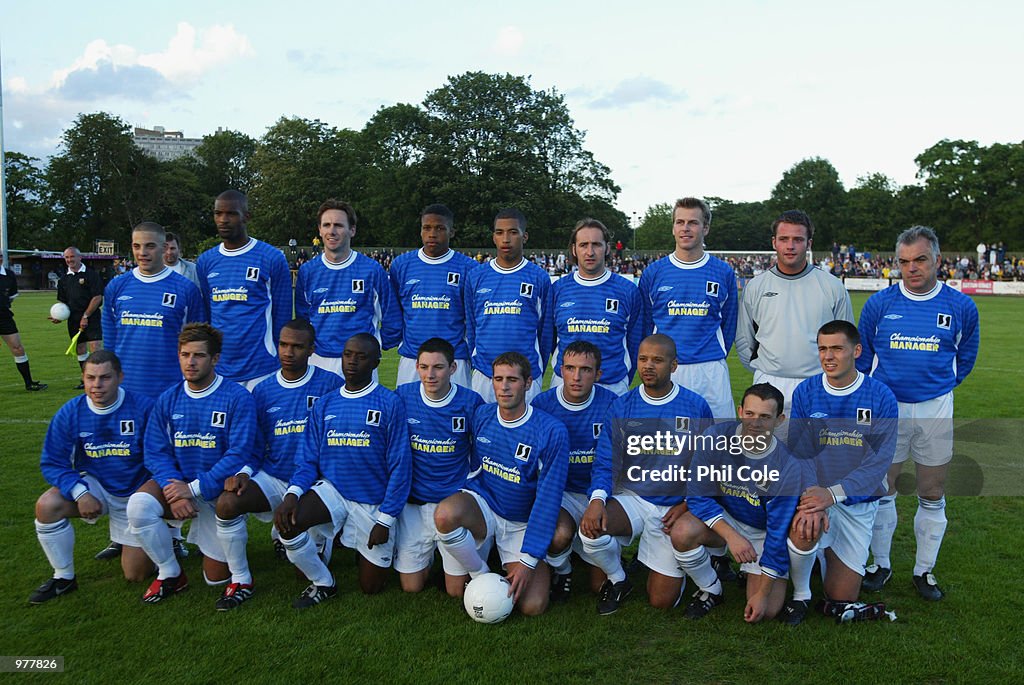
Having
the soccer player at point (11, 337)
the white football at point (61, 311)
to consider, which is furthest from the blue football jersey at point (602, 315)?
the white football at point (61, 311)

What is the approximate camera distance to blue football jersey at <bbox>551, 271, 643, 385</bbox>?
16.7ft

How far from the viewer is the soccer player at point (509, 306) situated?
17.1ft

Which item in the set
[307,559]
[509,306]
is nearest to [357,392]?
[307,559]

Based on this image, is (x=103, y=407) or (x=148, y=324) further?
(x=148, y=324)

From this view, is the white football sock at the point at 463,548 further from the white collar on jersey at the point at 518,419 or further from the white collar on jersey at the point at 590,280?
the white collar on jersey at the point at 590,280

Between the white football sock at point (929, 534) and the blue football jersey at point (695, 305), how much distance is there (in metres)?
1.53

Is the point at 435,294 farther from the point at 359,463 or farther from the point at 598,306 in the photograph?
the point at 359,463

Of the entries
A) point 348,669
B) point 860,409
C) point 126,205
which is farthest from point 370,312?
point 126,205

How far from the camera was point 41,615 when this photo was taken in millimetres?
3967

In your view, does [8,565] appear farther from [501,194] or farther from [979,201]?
[979,201]

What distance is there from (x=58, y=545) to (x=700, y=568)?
11.7 ft

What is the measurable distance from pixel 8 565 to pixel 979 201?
70974 mm

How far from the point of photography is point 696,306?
5.06 meters

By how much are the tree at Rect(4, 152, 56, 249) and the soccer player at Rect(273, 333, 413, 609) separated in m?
63.2
